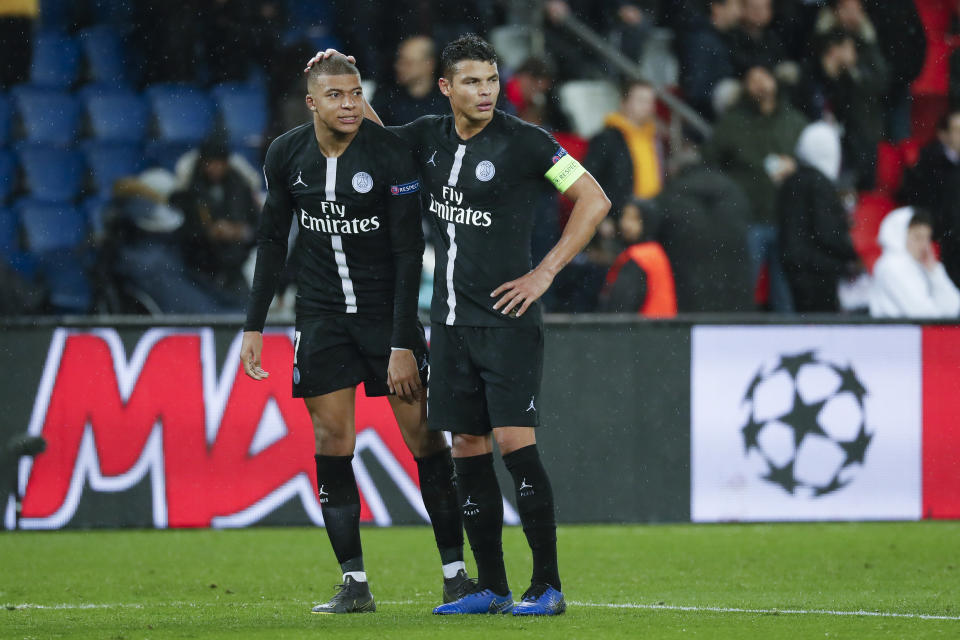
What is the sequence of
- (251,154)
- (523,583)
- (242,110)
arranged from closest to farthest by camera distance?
(523,583), (251,154), (242,110)

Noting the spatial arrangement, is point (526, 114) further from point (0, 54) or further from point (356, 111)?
point (356, 111)

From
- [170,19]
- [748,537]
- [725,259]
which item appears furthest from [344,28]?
[748,537]

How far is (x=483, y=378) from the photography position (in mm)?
5438

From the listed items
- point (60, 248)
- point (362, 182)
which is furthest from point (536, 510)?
point (60, 248)

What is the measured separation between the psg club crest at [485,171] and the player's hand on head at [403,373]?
0.67 metres

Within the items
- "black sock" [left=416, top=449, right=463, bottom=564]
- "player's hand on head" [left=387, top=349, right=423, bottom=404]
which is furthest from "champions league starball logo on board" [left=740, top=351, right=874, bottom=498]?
"player's hand on head" [left=387, top=349, right=423, bottom=404]

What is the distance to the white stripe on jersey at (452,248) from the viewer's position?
5469 millimetres

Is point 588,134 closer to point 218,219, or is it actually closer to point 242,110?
point 242,110

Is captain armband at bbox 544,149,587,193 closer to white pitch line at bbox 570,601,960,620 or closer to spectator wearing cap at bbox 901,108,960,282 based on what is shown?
white pitch line at bbox 570,601,960,620

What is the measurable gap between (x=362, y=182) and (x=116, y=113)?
22.2 ft

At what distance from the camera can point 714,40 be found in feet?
39.8

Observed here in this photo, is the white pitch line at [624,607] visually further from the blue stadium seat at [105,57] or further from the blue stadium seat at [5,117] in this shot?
the blue stadium seat at [105,57]

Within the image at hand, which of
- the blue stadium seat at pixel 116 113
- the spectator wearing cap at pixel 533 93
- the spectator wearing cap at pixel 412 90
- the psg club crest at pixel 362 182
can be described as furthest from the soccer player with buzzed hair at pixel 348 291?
the blue stadium seat at pixel 116 113

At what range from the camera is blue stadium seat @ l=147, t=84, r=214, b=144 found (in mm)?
11781
